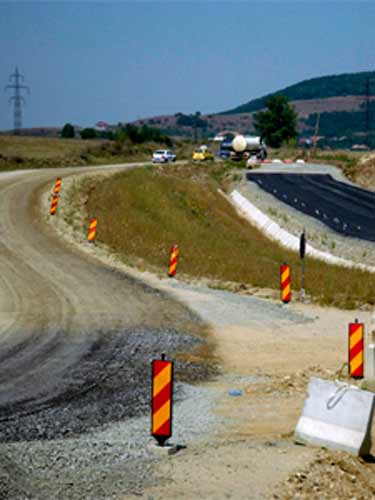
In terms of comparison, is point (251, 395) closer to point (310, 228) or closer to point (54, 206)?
point (54, 206)

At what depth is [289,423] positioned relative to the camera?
1245cm

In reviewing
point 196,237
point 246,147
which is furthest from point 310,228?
point 246,147

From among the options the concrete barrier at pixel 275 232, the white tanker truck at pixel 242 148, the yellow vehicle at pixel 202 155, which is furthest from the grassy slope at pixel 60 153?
the concrete barrier at pixel 275 232

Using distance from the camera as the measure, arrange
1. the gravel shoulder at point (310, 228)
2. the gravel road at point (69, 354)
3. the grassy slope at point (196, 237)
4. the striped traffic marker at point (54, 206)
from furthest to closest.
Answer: the gravel shoulder at point (310, 228), the striped traffic marker at point (54, 206), the grassy slope at point (196, 237), the gravel road at point (69, 354)

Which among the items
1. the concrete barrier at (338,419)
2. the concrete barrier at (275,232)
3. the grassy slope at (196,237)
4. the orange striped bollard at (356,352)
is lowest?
the concrete barrier at (275,232)

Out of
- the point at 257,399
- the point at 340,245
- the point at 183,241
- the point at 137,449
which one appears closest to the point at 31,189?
the point at 183,241

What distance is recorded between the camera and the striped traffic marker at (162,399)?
35.1 feet

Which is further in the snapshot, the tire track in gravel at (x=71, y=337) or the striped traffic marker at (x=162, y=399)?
the tire track in gravel at (x=71, y=337)

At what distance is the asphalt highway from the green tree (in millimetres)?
97507

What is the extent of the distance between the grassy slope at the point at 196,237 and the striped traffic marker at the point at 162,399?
1323 cm

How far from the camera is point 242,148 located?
93.2m

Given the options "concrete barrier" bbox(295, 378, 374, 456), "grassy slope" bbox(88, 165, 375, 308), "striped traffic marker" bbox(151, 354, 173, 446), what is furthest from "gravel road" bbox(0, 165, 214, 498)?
"grassy slope" bbox(88, 165, 375, 308)

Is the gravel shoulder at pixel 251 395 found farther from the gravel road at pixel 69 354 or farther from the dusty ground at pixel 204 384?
the gravel road at pixel 69 354

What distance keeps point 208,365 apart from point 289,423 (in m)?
4.31
